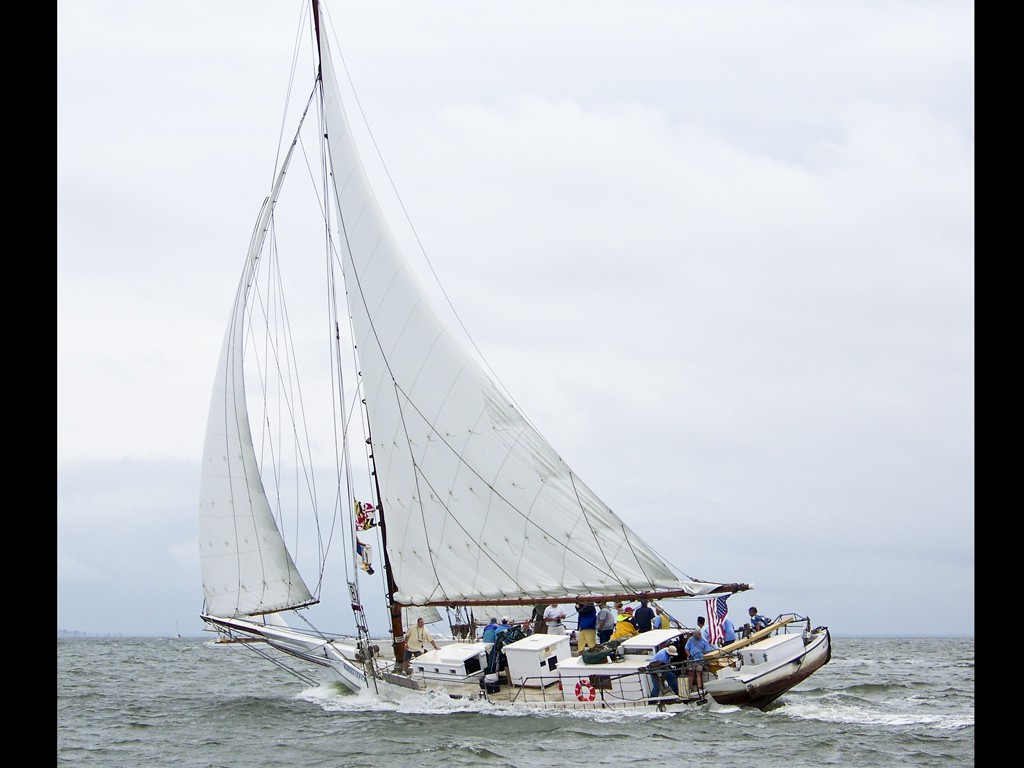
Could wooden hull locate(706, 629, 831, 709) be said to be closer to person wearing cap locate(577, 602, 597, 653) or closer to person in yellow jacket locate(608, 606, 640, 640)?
person in yellow jacket locate(608, 606, 640, 640)

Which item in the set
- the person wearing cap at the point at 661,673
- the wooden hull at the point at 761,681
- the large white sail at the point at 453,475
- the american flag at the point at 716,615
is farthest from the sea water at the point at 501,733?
the large white sail at the point at 453,475

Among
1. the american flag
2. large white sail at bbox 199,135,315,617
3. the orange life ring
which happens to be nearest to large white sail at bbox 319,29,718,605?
the american flag

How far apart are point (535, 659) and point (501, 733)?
6.31 ft

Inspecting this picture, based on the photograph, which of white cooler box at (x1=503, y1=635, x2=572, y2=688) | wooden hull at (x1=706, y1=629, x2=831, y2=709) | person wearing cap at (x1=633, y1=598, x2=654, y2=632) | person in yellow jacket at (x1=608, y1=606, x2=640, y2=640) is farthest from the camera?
person wearing cap at (x1=633, y1=598, x2=654, y2=632)

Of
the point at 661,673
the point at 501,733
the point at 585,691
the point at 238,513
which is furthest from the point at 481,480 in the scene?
the point at 238,513

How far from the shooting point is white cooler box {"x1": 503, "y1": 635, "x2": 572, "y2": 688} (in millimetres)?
21281

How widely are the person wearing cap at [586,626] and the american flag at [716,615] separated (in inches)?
97.4

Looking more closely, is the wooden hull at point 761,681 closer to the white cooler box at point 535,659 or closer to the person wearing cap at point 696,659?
the person wearing cap at point 696,659

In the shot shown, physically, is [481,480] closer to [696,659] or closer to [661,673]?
[661,673]

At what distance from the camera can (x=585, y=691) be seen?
20.5m

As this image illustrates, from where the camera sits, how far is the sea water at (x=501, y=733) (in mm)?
17531

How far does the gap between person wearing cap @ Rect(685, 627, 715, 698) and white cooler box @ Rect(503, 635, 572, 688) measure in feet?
8.61

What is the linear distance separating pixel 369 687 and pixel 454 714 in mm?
3455
